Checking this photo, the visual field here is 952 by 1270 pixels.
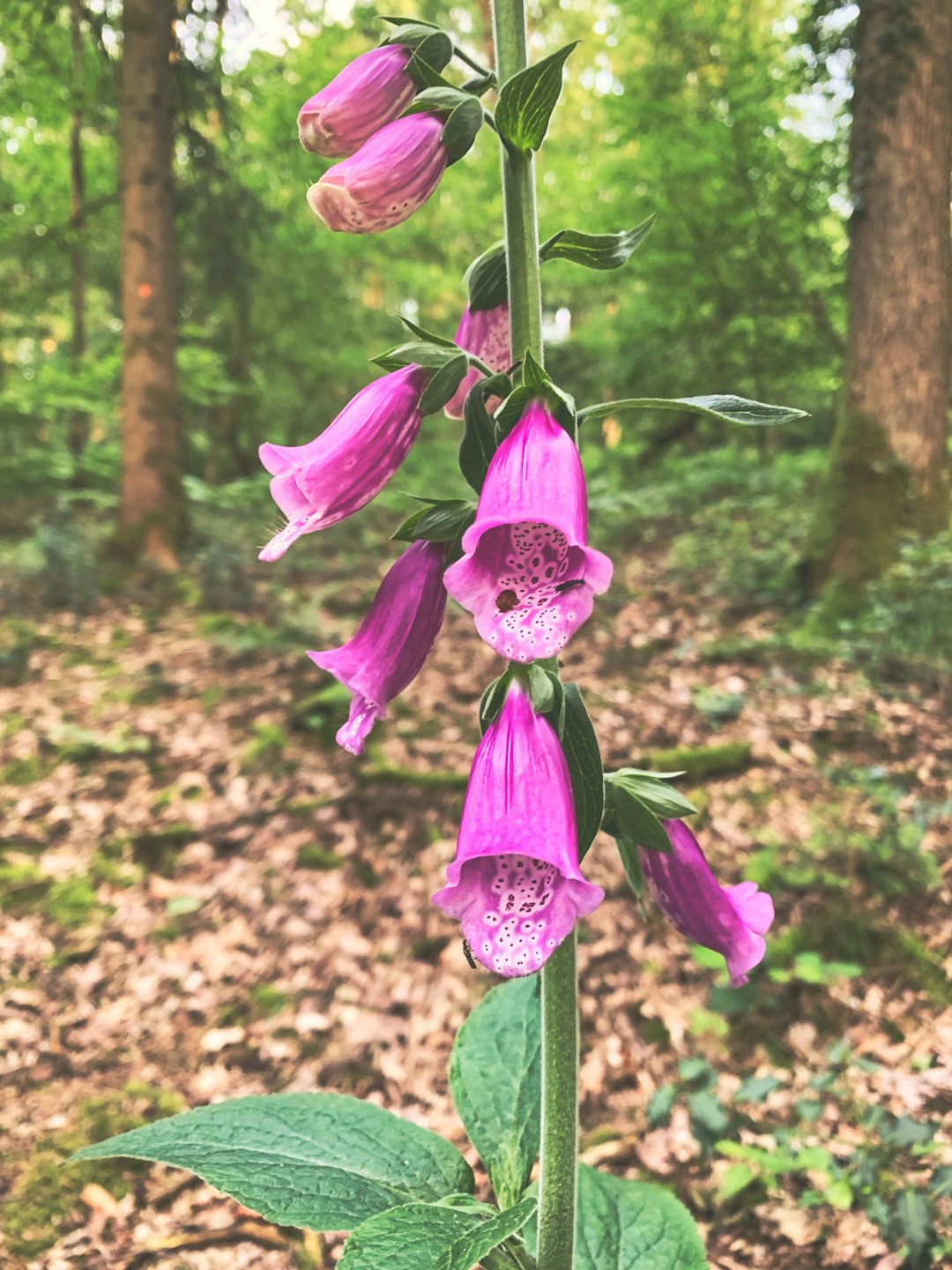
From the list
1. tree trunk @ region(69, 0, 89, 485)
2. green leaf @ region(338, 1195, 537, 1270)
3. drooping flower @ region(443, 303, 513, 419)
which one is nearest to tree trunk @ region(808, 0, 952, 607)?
drooping flower @ region(443, 303, 513, 419)

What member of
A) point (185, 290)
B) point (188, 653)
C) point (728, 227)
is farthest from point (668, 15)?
point (185, 290)

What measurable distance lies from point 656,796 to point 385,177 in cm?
102

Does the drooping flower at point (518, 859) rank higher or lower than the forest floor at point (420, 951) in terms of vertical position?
higher

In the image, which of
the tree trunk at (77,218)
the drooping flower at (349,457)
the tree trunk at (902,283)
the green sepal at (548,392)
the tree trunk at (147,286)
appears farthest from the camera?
the tree trunk at (77,218)

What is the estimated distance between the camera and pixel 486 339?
1.50 metres

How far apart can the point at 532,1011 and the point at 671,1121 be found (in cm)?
101

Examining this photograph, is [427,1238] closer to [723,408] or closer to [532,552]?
[532,552]

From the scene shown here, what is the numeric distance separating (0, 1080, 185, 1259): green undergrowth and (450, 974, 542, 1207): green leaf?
949 millimetres

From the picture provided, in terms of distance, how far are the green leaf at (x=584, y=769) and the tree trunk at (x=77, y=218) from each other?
26.6ft

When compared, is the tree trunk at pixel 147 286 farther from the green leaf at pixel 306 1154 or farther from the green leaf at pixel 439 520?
the green leaf at pixel 439 520

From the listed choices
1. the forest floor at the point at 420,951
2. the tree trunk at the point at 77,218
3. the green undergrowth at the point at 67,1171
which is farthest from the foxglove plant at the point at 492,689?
the tree trunk at the point at 77,218

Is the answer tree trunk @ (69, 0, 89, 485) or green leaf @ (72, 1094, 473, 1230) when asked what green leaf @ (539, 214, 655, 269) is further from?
tree trunk @ (69, 0, 89, 485)

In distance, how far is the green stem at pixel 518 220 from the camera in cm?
129

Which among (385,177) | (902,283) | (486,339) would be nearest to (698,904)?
(486,339)
